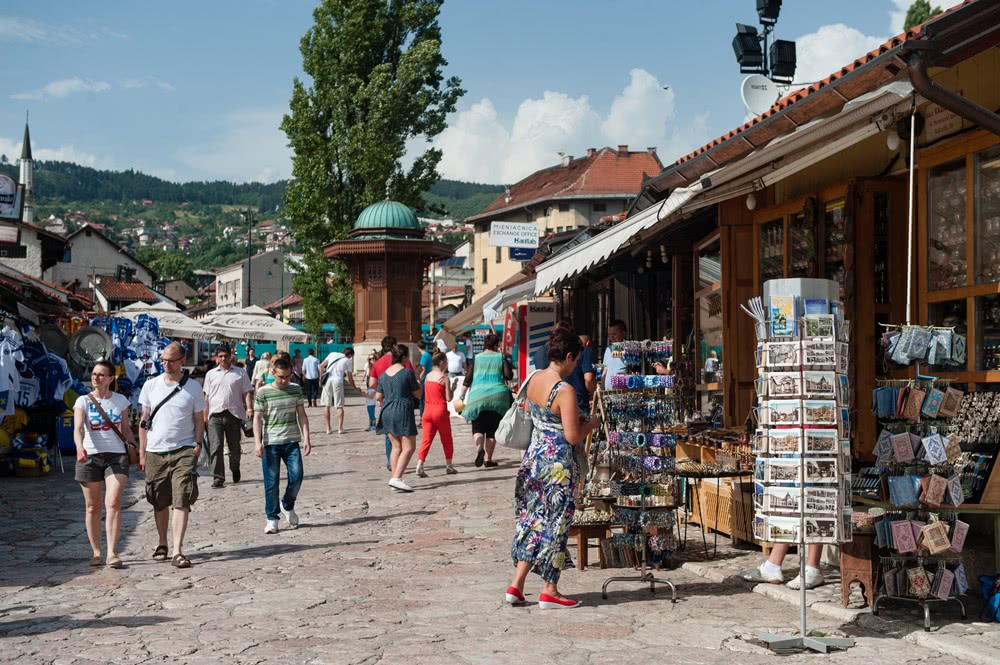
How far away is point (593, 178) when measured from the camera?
7094 centimetres

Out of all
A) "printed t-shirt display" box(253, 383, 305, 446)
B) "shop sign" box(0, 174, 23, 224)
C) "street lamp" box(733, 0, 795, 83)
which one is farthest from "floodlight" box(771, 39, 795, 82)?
"shop sign" box(0, 174, 23, 224)

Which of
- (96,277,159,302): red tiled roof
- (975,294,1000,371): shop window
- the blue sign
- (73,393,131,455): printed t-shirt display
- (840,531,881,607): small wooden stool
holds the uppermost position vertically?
(96,277,159,302): red tiled roof

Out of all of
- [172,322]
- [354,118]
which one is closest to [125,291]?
[354,118]

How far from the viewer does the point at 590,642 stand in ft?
20.5

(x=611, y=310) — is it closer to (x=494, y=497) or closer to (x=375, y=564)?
(x=494, y=497)

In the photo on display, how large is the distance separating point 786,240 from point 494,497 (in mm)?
4791

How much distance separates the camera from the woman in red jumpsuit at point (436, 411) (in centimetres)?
1459

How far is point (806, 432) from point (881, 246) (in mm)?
3036

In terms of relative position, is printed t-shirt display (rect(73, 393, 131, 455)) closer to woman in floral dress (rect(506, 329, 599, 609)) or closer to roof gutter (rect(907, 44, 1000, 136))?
woman in floral dress (rect(506, 329, 599, 609))

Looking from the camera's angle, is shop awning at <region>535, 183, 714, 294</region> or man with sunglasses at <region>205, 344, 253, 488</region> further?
man with sunglasses at <region>205, 344, 253, 488</region>

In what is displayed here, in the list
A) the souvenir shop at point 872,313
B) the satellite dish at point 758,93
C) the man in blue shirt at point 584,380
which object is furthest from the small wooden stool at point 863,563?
the satellite dish at point 758,93

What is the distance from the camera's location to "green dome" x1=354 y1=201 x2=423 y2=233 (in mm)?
38562

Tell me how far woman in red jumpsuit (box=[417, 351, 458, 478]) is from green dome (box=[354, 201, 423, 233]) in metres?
23.9

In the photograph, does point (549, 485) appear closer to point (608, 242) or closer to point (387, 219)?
point (608, 242)
